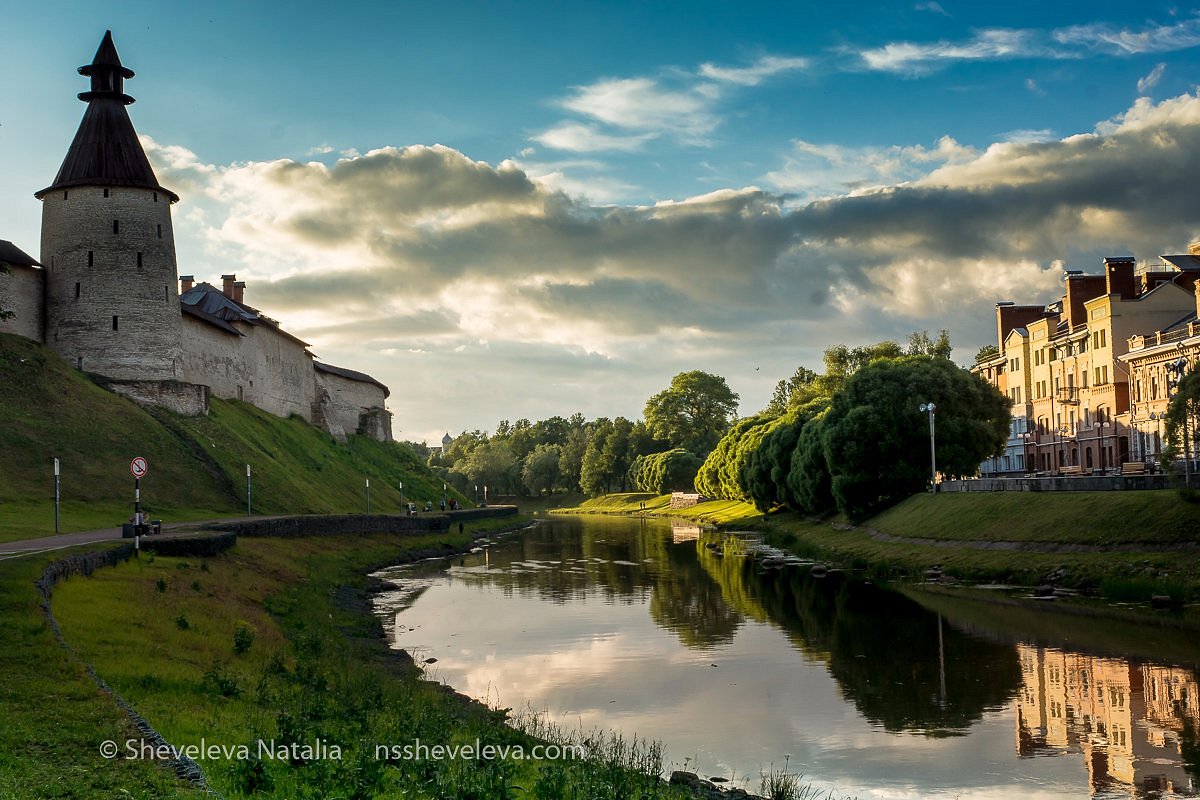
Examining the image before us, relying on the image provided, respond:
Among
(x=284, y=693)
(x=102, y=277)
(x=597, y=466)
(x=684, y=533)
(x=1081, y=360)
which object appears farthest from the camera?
(x=597, y=466)

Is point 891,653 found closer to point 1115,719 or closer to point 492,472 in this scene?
point 1115,719

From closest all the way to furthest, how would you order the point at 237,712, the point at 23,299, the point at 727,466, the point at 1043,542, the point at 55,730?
the point at 55,730 < the point at 237,712 < the point at 1043,542 < the point at 23,299 < the point at 727,466

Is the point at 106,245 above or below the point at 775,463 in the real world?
above

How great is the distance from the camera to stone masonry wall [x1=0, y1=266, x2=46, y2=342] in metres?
60.8

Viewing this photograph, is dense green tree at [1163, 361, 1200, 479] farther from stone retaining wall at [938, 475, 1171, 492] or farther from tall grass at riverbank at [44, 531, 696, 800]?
tall grass at riverbank at [44, 531, 696, 800]

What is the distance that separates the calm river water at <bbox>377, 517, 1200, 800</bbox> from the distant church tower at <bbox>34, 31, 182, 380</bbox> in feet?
99.9

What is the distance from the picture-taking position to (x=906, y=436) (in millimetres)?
63406

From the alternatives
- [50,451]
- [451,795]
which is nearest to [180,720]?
[451,795]

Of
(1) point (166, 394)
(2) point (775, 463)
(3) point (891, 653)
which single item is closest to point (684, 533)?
(2) point (775, 463)

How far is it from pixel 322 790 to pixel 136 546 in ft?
79.6

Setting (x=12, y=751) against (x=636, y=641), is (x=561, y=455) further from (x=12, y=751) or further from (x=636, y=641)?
(x=12, y=751)

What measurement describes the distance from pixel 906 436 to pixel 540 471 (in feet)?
432

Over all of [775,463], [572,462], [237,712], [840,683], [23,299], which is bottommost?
[840,683]

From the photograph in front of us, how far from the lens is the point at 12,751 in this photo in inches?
442
